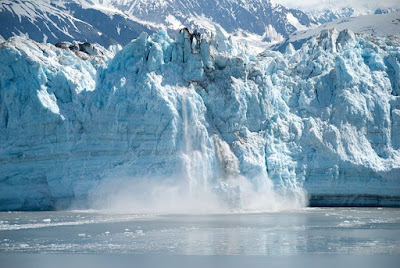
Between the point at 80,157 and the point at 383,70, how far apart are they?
15.0m

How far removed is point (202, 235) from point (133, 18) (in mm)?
136541

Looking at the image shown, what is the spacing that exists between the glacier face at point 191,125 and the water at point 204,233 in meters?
2.08

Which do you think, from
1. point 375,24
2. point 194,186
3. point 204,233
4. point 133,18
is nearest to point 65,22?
point 133,18

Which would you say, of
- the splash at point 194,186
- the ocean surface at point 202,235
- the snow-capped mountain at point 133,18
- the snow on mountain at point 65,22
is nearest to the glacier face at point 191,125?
the splash at point 194,186

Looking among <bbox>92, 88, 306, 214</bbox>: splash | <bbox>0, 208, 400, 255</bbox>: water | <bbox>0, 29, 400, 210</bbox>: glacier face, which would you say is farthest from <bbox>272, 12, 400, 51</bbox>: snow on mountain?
<bbox>0, 208, 400, 255</bbox>: water

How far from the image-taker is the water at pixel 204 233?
20.2 m

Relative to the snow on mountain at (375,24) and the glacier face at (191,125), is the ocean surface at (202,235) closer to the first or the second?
the glacier face at (191,125)

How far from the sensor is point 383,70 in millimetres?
36906

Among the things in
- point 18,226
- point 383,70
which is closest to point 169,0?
point 383,70

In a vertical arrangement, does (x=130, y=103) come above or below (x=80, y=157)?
above

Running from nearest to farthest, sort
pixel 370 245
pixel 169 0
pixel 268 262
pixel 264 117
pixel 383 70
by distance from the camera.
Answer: pixel 268 262 → pixel 370 245 → pixel 264 117 → pixel 383 70 → pixel 169 0

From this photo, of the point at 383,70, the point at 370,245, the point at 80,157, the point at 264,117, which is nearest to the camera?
the point at 370,245

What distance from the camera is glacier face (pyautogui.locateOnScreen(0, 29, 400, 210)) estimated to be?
3197 cm

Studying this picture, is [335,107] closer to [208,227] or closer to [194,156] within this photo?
[194,156]
